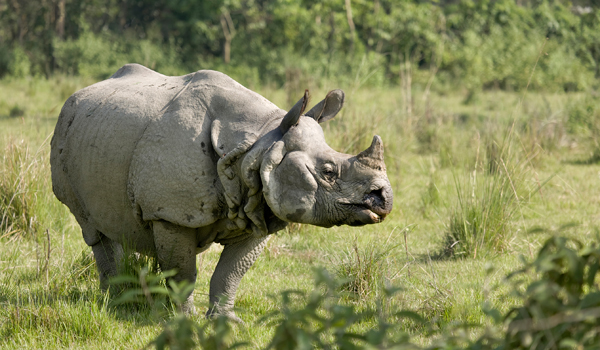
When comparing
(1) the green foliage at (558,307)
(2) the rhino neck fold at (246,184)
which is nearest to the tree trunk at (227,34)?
(2) the rhino neck fold at (246,184)

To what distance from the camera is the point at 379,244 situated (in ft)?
15.9

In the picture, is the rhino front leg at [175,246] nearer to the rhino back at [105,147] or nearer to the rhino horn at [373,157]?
the rhino back at [105,147]

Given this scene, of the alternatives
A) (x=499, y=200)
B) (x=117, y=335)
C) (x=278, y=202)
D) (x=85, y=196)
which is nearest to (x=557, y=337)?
(x=278, y=202)

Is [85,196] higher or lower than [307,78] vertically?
higher

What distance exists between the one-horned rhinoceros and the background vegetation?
310 millimetres

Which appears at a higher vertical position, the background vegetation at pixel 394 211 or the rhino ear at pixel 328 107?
the rhino ear at pixel 328 107

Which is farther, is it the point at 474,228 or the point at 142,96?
the point at 474,228

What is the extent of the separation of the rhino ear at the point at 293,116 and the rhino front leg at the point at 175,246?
86 centimetres

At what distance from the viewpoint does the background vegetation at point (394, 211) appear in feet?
7.07

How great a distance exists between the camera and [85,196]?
4234 mm

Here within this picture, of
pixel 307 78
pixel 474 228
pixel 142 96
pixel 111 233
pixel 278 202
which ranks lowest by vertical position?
pixel 307 78

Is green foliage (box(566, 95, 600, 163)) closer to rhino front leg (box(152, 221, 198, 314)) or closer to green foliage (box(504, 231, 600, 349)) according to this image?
rhino front leg (box(152, 221, 198, 314))

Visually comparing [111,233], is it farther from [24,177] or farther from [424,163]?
[424,163]

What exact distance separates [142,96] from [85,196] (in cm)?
76
